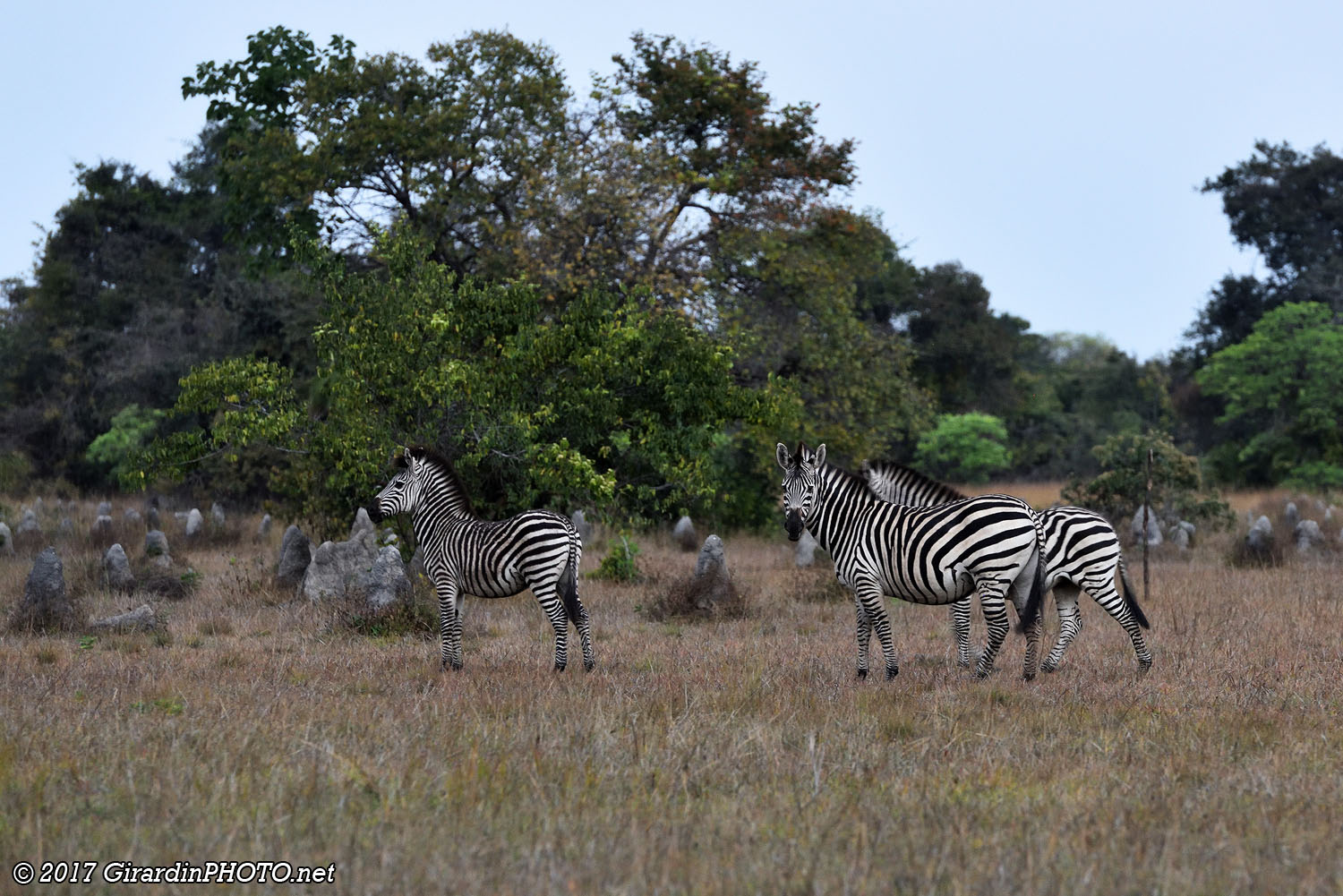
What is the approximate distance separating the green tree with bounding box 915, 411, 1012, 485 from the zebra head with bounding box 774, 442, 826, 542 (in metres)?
34.9

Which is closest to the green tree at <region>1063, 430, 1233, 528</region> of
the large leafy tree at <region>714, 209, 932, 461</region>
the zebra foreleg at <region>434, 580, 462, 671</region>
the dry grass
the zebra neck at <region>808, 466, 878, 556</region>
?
the large leafy tree at <region>714, 209, 932, 461</region>

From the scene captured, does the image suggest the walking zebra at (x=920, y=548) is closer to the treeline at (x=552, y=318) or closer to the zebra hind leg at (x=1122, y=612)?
the zebra hind leg at (x=1122, y=612)

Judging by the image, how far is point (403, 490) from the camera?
12500 millimetres

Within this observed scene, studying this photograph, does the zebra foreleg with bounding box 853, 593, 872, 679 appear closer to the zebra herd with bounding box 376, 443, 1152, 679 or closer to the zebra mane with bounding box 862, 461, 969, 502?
the zebra herd with bounding box 376, 443, 1152, 679

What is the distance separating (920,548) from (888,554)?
1.07 ft

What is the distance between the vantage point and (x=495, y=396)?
16.5 metres

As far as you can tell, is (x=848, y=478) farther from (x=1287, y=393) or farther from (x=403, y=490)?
(x=1287, y=393)

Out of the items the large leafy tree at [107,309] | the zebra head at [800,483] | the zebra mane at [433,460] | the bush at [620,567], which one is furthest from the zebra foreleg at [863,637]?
the large leafy tree at [107,309]

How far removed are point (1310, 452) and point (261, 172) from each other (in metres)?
35.9

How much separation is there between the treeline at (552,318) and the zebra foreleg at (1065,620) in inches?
221

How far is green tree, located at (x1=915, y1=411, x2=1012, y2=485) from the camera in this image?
46.8 metres

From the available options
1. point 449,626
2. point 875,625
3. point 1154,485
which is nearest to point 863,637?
point 875,625

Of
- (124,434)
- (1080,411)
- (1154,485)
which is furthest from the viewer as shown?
(1080,411)

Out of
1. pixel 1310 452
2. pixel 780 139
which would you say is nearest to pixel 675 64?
pixel 780 139
